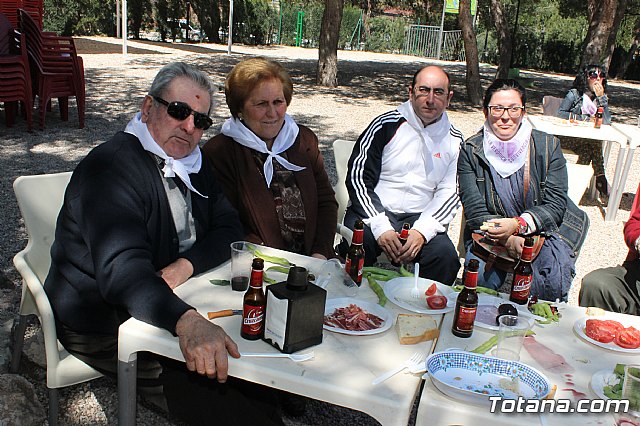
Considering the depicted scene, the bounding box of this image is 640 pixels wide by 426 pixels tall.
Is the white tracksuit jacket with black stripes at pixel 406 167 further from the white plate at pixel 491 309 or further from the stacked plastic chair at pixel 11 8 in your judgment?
the stacked plastic chair at pixel 11 8

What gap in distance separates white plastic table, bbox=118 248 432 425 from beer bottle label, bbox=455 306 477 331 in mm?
152

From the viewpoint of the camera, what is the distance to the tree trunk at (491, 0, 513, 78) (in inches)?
569

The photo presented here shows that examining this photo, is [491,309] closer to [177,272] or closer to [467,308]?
[467,308]

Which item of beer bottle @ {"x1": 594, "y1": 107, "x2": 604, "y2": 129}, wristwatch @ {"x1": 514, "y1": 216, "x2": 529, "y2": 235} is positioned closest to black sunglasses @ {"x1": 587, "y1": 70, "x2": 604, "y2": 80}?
beer bottle @ {"x1": 594, "y1": 107, "x2": 604, "y2": 129}

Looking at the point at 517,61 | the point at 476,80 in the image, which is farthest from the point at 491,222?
the point at 517,61

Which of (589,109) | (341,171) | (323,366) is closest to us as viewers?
(323,366)

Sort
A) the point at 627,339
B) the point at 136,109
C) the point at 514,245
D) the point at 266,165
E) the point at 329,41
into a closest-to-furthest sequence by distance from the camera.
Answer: the point at 627,339 → the point at 266,165 → the point at 514,245 → the point at 136,109 → the point at 329,41

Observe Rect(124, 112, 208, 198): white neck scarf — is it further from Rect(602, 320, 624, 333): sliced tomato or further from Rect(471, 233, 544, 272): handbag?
Rect(471, 233, 544, 272): handbag

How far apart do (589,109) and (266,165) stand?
6.04 m

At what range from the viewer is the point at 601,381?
1.85 metres

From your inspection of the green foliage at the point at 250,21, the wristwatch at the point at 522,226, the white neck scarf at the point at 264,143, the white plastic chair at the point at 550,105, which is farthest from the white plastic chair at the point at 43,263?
the green foliage at the point at 250,21

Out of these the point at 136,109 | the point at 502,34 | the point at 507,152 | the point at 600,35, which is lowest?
the point at 136,109

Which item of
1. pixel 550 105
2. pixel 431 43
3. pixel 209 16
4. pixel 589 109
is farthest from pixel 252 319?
pixel 431 43

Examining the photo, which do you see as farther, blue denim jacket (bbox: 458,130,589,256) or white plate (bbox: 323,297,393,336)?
blue denim jacket (bbox: 458,130,589,256)
